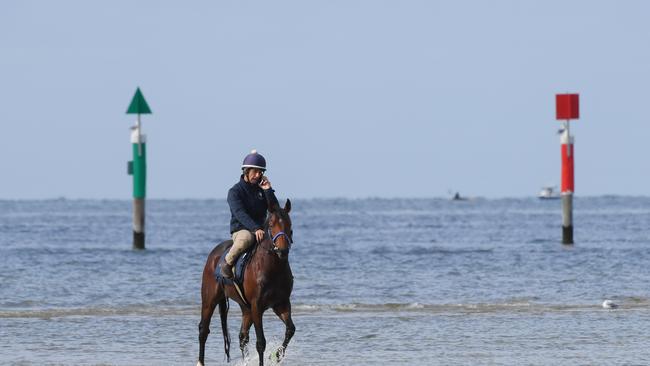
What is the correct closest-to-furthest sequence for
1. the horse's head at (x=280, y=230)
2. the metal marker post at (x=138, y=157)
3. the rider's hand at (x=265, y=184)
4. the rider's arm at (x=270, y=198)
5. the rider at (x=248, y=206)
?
the horse's head at (x=280, y=230), the rider's arm at (x=270, y=198), the rider's hand at (x=265, y=184), the rider at (x=248, y=206), the metal marker post at (x=138, y=157)

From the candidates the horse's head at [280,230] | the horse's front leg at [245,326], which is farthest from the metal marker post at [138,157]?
the horse's head at [280,230]

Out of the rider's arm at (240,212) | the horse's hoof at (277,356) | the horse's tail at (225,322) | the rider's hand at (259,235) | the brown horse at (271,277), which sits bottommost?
the horse's hoof at (277,356)

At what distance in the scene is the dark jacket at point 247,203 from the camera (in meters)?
14.9

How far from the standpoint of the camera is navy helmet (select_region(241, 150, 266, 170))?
14820 mm

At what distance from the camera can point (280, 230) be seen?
1405cm

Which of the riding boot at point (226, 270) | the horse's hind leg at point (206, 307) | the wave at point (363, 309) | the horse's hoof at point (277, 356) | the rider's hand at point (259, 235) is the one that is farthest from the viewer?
the wave at point (363, 309)

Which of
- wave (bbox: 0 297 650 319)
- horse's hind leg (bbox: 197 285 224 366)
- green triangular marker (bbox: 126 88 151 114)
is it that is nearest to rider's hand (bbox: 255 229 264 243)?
horse's hind leg (bbox: 197 285 224 366)

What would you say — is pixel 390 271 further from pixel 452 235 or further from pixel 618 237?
pixel 452 235

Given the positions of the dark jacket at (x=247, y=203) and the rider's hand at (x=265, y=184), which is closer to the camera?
the rider's hand at (x=265, y=184)

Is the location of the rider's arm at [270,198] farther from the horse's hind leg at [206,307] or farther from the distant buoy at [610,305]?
the distant buoy at [610,305]

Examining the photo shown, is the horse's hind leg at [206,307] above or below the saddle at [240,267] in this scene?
below

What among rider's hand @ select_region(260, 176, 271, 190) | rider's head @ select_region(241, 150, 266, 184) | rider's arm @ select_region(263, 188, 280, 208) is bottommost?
rider's arm @ select_region(263, 188, 280, 208)

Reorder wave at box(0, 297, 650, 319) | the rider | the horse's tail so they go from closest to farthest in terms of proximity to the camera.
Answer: the rider < the horse's tail < wave at box(0, 297, 650, 319)

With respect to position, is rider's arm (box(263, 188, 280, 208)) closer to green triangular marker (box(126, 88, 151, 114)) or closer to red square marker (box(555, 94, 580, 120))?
green triangular marker (box(126, 88, 151, 114))
